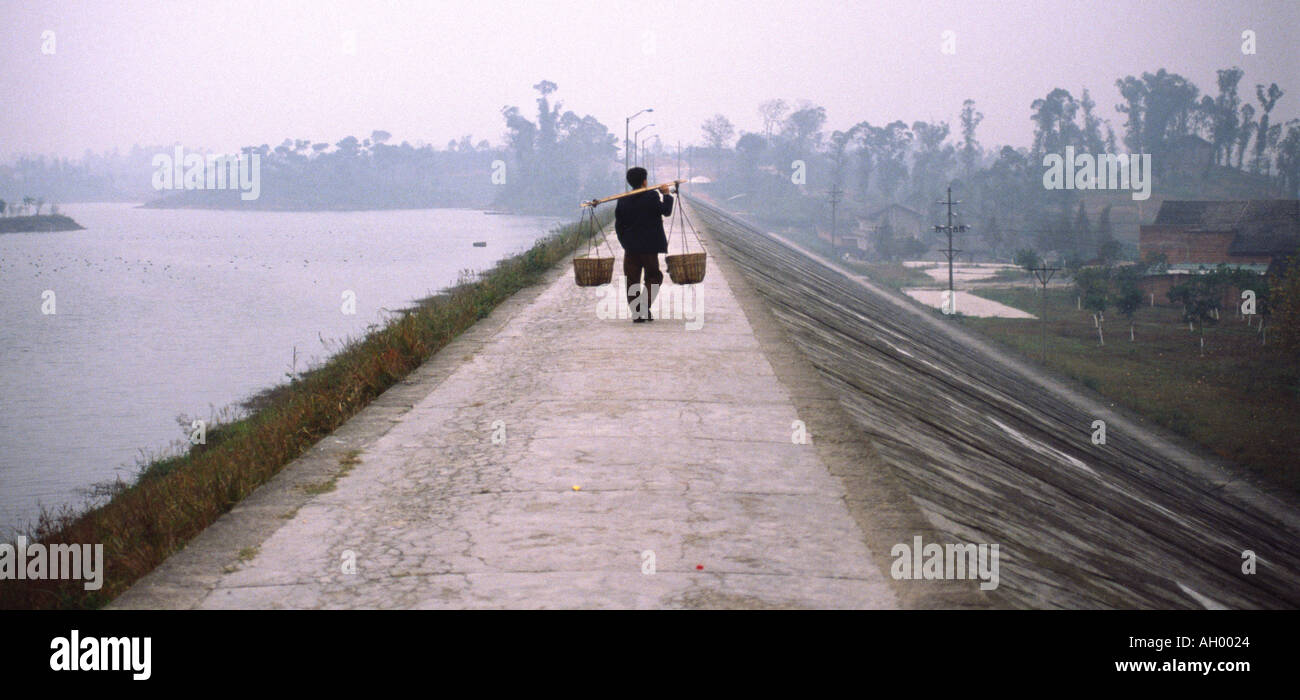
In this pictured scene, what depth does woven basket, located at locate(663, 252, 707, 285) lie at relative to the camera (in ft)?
42.5

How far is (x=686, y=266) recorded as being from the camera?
42.9 ft

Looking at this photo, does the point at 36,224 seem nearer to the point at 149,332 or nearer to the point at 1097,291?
the point at 149,332

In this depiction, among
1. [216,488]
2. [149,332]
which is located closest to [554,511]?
[216,488]

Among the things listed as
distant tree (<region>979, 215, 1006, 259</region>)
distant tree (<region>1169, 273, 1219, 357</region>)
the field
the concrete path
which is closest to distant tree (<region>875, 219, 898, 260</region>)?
distant tree (<region>979, 215, 1006, 259</region>)

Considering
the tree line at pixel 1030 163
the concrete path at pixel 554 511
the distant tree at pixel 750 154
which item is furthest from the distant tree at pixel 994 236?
the concrete path at pixel 554 511

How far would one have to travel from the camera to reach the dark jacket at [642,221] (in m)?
12.2

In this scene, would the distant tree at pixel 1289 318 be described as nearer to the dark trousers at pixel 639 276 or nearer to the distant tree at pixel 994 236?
the dark trousers at pixel 639 276

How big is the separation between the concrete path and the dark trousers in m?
2.74

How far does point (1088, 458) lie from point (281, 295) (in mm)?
45913

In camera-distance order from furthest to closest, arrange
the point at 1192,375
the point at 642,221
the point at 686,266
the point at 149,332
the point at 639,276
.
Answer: the point at 149,332
the point at 1192,375
the point at 686,266
the point at 639,276
the point at 642,221

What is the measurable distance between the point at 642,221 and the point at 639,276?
0.83 meters

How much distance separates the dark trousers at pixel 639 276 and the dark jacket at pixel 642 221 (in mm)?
154
